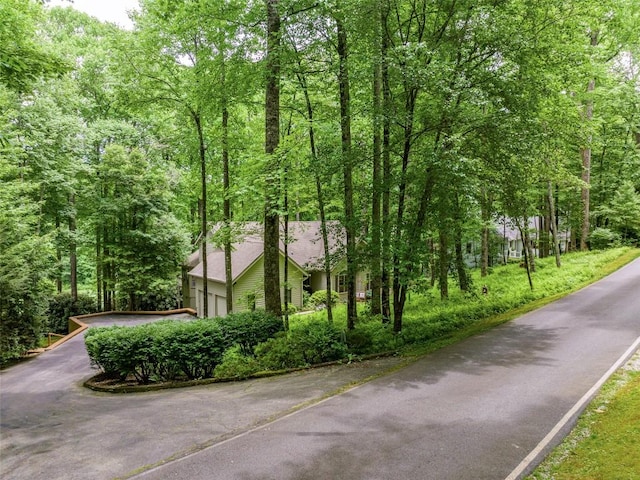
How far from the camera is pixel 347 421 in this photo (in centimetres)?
670

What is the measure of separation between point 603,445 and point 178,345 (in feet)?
28.9

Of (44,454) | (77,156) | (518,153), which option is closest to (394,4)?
(518,153)

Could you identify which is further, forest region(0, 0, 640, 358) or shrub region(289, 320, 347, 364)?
shrub region(289, 320, 347, 364)

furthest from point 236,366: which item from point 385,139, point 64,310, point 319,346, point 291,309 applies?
point 64,310

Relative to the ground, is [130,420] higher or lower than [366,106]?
lower

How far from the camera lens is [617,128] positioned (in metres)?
28.8

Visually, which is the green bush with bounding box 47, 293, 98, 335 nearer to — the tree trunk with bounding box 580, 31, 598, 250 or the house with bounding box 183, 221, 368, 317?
the house with bounding box 183, 221, 368, 317

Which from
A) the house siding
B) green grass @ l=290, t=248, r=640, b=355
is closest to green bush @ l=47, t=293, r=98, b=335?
the house siding

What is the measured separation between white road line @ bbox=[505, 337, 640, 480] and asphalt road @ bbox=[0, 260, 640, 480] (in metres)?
0.03

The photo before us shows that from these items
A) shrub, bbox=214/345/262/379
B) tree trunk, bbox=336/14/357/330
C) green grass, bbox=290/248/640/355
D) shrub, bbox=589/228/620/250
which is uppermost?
tree trunk, bbox=336/14/357/330

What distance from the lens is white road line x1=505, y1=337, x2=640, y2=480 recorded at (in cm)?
512

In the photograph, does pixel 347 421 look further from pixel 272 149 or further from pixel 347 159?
pixel 272 149

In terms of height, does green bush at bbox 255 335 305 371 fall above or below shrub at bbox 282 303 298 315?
above

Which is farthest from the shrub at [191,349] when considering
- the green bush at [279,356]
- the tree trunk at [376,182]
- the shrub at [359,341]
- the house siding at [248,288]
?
the house siding at [248,288]
